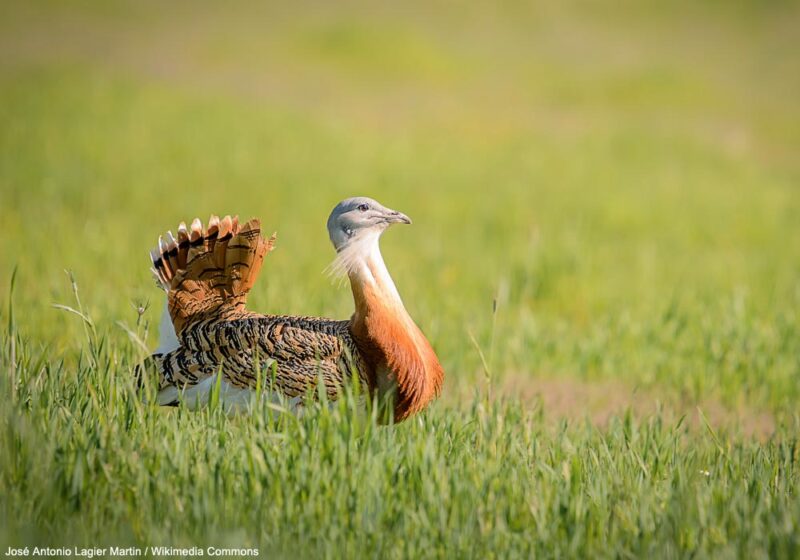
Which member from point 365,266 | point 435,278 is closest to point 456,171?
point 435,278

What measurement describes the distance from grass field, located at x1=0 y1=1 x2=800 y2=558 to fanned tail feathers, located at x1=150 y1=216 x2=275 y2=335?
33cm

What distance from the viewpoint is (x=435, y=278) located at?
826 centimetres

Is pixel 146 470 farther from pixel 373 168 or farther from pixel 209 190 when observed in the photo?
pixel 373 168

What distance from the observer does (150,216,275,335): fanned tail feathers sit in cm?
431

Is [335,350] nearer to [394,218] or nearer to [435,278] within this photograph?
[394,218]

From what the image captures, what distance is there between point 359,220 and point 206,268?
87 centimetres

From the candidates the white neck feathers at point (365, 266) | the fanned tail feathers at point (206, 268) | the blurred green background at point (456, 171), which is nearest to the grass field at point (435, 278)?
the blurred green background at point (456, 171)

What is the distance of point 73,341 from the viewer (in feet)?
18.2

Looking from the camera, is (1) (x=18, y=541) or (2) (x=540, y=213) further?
(2) (x=540, y=213)

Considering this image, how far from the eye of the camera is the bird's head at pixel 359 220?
3898 millimetres

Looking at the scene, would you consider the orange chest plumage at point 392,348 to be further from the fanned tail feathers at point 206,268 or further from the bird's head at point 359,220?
the fanned tail feathers at point 206,268

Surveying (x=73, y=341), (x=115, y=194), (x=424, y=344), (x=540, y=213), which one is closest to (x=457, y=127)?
(x=540, y=213)

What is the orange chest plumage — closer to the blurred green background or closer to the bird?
the bird

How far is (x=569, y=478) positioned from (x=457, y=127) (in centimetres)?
1449
